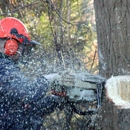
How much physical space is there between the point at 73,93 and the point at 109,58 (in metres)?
0.47

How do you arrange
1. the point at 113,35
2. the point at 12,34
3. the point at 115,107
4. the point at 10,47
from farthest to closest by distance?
the point at 12,34
the point at 10,47
the point at 115,107
the point at 113,35

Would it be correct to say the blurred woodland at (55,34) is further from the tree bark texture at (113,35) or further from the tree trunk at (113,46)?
the tree bark texture at (113,35)

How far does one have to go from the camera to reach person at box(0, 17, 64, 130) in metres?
2.65

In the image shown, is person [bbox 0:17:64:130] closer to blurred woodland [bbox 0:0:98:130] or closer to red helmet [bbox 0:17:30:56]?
red helmet [bbox 0:17:30:56]

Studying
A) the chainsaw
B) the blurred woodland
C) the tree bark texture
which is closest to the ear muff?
the chainsaw

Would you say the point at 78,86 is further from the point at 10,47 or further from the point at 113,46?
the point at 10,47

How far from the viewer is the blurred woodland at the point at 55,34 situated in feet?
14.5

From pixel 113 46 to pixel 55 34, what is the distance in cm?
234

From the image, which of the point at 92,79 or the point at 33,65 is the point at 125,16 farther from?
the point at 33,65

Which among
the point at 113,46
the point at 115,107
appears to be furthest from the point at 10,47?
the point at 115,107

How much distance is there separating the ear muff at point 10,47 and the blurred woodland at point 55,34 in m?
1.41

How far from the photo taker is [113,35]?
8.62 feet

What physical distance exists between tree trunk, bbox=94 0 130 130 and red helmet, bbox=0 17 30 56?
86 centimetres

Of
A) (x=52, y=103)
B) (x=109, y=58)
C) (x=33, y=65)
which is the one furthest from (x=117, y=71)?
(x=33, y=65)
